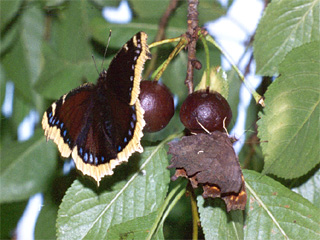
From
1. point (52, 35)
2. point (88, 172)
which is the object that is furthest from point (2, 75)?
point (88, 172)

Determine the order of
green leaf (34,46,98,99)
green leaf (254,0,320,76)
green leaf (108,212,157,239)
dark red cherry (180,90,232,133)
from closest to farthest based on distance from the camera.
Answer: dark red cherry (180,90,232,133) < green leaf (108,212,157,239) < green leaf (254,0,320,76) < green leaf (34,46,98,99)

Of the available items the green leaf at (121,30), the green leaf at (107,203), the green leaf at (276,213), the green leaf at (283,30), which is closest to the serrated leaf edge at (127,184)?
the green leaf at (107,203)

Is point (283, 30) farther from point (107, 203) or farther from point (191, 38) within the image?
point (107, 203)

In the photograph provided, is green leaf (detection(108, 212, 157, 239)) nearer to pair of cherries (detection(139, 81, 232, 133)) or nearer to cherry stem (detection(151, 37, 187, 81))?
pair of cherries (detection(139, 81, 232, 133))

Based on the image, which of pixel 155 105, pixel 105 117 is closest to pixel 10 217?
pixel 105 117

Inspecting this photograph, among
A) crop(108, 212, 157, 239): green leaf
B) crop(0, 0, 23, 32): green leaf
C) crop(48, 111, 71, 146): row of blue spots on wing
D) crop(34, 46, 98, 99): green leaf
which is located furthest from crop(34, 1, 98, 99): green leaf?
crop(108, 212, 157, 239): green leaf

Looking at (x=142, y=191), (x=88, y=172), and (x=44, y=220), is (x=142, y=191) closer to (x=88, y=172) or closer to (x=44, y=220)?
(x=88, y=172)
